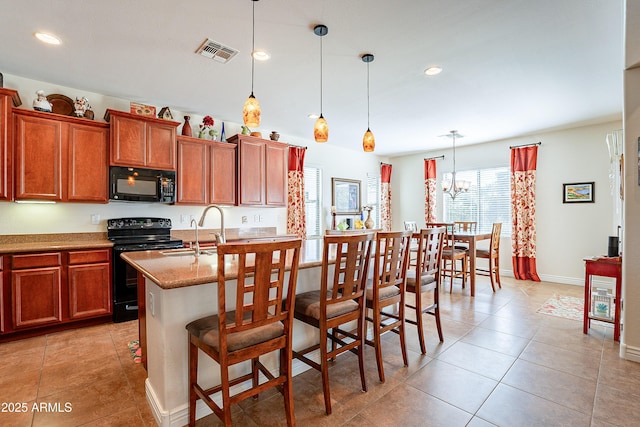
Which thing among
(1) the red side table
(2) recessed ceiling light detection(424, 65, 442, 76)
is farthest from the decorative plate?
(1) the red side table

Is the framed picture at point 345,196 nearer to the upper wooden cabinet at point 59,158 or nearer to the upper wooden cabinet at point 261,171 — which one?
the upper wooden cabinet at point 261,171

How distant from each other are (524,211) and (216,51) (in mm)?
5558

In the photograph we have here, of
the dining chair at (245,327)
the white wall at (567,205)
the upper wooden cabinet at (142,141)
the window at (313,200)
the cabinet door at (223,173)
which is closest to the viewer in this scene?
the dining chair at (245,327)

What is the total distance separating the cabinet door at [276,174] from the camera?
15.7 ft

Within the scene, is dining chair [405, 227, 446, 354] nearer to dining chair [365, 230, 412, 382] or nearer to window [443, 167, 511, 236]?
dining chair [365, 230, 412, 382]

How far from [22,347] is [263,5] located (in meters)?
3.67

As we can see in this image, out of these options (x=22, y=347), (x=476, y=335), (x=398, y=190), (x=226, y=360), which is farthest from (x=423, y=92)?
(x=22, y=347)

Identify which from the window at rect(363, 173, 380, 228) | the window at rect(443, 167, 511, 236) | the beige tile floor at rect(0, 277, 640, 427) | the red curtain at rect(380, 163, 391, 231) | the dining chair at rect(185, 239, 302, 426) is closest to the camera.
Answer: the dining chair at rect(185, 239, 302, 426)

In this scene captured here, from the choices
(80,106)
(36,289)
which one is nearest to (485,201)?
(80,106)

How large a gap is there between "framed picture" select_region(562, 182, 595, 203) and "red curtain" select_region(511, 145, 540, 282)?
44 cm

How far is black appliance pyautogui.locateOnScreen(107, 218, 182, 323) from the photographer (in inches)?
133

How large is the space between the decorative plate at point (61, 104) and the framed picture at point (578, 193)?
7.31 meters

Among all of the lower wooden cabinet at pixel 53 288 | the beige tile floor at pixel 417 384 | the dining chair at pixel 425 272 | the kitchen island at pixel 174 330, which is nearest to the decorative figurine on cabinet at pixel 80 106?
the lower wooden cabinet at pixel 53 288

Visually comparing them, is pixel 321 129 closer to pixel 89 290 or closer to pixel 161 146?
pixel 161 146
